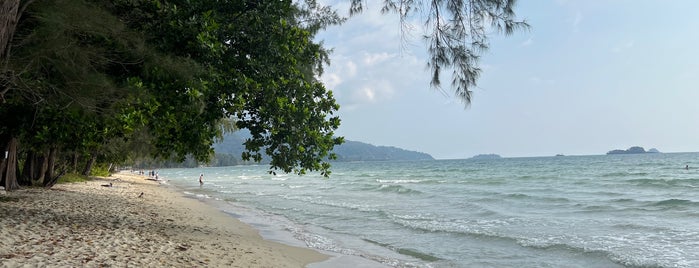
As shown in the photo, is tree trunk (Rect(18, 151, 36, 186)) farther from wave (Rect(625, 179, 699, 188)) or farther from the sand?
wave (Rect(625, 179, 699, 188))

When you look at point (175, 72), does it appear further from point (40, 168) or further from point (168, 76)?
point (40, 168)

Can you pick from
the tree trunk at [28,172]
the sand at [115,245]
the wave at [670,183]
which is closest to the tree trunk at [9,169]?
the sand at [115,245]

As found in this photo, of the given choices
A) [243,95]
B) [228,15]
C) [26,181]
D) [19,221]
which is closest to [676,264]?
[243,95]

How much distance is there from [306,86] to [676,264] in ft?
31.9

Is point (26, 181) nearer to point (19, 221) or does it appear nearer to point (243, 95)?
point (19, 221)

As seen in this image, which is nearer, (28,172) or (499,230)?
(499,230)

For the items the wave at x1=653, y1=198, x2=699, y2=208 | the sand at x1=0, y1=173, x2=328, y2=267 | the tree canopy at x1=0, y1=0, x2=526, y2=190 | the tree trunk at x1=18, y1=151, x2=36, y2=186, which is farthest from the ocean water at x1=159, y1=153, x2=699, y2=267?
the tree trunk at x1=18, y1=151, x2=36, y2=186

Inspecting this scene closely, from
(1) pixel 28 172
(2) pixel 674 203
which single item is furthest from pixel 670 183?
(1) pixel 28 172

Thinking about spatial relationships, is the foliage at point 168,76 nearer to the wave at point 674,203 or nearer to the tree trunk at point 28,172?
the tree trunk at point 28,172

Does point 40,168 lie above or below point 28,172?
above

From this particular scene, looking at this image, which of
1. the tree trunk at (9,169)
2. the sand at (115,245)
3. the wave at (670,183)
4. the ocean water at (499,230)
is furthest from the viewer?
the wave at (670,183)

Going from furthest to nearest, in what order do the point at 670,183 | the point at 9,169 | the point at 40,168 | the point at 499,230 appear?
1. the point at 670,183
2. the point at 40,168
3. the point at 9,169
4. the point at 499,230

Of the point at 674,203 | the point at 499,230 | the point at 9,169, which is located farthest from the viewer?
the point at 674,203

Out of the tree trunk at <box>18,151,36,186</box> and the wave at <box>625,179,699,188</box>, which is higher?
the tree trunk at <box>18,151,36,186</box>
